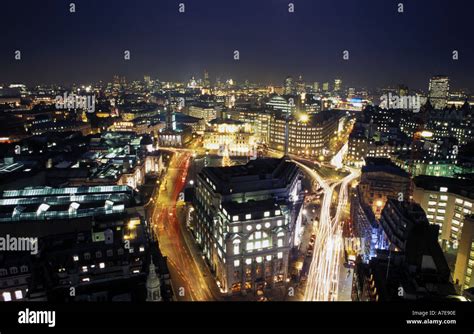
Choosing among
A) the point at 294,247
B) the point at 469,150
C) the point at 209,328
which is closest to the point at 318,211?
the point at 294,247

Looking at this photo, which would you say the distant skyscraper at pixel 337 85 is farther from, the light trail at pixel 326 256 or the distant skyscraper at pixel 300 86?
the light trail at pixel 326 256

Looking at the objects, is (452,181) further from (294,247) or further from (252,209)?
(252,209)

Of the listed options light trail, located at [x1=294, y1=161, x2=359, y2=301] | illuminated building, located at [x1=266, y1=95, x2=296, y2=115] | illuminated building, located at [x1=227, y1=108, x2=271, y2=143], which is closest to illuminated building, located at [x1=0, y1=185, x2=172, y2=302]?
light trail, located at [x1=294, y1=161, x2=359, y2=301]

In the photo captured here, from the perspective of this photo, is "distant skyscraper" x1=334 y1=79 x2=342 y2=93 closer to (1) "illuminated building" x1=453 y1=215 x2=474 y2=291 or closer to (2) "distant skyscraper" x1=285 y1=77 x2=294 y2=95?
(2) "distant skyscraper" x1=285 y1=77 x2=294 y2=95

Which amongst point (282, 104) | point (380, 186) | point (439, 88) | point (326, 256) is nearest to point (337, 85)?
point (439, 88)

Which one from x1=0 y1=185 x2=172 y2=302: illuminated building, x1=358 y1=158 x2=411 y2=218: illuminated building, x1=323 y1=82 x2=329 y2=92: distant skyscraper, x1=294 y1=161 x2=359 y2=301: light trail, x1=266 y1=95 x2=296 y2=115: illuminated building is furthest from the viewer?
x1=323 y1=82 x2=329 y2=92: distant skyscraper
